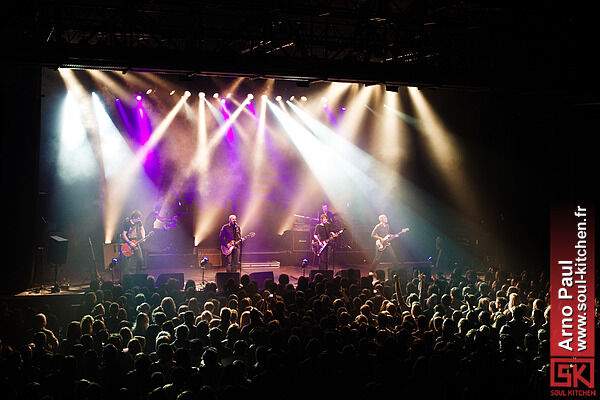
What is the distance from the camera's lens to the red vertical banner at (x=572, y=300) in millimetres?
8047

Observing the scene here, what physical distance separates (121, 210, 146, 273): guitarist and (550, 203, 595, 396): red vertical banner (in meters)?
11.1

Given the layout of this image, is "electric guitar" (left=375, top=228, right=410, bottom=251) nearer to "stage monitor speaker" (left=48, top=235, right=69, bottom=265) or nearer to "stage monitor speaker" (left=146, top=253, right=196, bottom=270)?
"stage monitor speaker" (left=146, top=253, right=196, bottom=270)

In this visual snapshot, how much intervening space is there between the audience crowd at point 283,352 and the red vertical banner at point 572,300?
0.74ft

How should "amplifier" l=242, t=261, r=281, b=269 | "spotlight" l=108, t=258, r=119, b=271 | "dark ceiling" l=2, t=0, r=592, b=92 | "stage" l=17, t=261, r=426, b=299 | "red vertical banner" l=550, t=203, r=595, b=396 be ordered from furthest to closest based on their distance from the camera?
"amplifier" l=242, t=261, r=281, b=269 < "spotlight" l=108, t=258, r=119, b=271 < "stage" l=17, t=261, r=426, b=299 < "dark ceiling" l=2, t=0, r=592, b=92 < "red vertical banner" l=550, t=203, r=595, b=396

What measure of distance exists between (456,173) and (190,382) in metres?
15.6

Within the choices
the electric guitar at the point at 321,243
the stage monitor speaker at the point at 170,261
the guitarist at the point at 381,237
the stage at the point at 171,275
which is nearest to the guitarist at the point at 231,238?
the stage at the point at 171,275

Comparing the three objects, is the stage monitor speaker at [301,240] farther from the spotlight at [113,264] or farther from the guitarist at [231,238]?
the spotlight at [113,264]

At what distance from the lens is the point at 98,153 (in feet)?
65.8

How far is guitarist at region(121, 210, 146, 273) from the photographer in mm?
17750

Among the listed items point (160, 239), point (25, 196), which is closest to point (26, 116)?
point (25, 196)

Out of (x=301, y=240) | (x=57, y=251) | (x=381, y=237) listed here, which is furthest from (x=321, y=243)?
(x=57, y=251)

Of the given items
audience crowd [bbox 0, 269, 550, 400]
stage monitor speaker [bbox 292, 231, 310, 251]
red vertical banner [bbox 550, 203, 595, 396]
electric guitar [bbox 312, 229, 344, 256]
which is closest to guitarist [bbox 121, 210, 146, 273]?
electric guitar [bbox 312, 229, 344, 256]

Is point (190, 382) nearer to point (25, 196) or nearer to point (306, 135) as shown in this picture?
point (25, 196)

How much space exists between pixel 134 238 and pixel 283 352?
11.0 m
